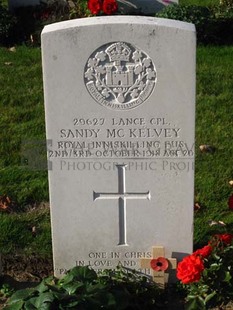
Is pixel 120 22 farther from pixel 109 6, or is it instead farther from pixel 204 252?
pixel 109 6

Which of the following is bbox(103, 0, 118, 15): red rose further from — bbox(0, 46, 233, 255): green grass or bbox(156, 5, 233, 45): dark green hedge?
bbox(0, 46, 233, 255): green grass

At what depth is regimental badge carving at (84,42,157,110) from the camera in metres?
4.15

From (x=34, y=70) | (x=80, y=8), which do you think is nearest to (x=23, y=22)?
(x=80, y=8)

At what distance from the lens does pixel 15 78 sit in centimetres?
792

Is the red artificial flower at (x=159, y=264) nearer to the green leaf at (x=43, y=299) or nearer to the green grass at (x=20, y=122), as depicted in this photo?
the green leaf at (x=43, y=299)

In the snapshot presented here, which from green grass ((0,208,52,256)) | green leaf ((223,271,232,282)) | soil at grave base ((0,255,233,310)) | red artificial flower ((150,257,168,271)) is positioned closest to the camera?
green leaf ((223,271,232,282))

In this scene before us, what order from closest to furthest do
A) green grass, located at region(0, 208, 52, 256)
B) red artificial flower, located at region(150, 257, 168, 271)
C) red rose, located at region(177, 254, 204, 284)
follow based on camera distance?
red rose, located at region(177, 254, 204, 284) < red artificial flower, located at region(150, 257, 168, 271) < green grass, located at region(0, 208, 52, 256)

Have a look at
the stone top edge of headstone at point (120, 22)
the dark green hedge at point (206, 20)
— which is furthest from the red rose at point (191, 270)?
the dark green hedge at point (206, 20)

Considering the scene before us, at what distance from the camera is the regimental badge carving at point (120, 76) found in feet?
13.6

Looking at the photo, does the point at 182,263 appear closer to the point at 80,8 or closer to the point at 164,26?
the point at 164,26

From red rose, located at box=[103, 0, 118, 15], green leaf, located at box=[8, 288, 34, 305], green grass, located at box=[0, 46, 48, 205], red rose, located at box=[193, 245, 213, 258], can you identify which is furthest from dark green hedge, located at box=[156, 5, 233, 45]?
green leaf, located at box=[8, 288, 34, 305]

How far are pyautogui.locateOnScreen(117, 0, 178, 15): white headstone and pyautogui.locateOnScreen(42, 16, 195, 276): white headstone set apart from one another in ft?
18.5

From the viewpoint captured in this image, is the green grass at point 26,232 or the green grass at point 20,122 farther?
the green grass at point 20,122

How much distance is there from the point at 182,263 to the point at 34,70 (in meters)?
4.31
